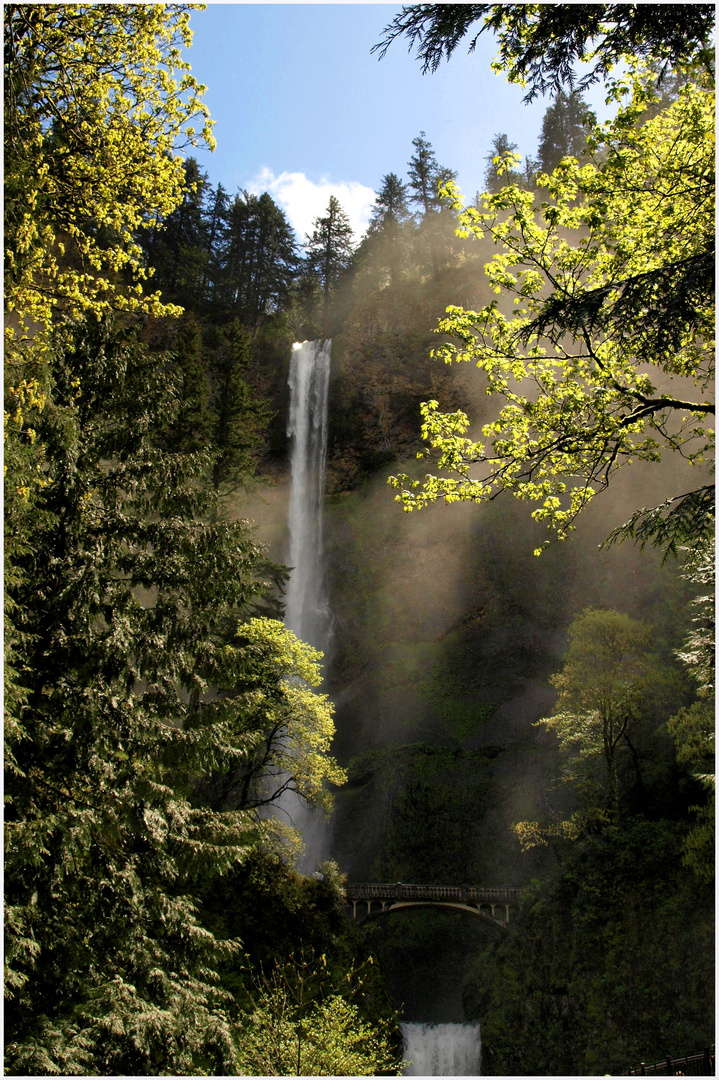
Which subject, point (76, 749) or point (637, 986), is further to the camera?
point (637, 986)

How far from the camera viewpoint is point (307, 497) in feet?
108

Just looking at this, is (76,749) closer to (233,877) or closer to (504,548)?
(233,877)

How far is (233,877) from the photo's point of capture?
15.0 metres

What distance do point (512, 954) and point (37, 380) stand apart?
61.1 ft

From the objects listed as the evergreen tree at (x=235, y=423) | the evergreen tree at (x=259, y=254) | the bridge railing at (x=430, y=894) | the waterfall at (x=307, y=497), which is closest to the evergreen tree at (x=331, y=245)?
the evergreen tree at (x=259, y=254)

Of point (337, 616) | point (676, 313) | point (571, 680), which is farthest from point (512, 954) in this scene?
point (676, 313)

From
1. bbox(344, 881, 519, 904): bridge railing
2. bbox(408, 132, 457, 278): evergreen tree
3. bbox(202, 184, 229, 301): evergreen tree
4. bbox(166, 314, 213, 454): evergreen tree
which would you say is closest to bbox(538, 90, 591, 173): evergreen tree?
bbox(408, 132, 457, 278): evergreen tree

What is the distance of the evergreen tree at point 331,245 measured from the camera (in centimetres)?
4078

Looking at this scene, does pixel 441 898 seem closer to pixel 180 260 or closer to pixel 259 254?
pixel 180 260

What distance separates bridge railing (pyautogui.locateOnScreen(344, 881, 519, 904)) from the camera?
19094mm

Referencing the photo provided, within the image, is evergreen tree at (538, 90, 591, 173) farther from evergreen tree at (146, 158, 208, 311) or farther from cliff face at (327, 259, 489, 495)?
evergreen tree at (146, 158, 208, 311)

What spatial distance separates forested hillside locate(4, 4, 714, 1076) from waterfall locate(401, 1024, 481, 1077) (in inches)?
36.3

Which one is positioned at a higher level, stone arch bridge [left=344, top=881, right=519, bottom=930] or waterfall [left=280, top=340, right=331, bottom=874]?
waterfall [left=280, top=340, right=331, bottom=874]

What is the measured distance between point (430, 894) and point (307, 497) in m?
18.7
